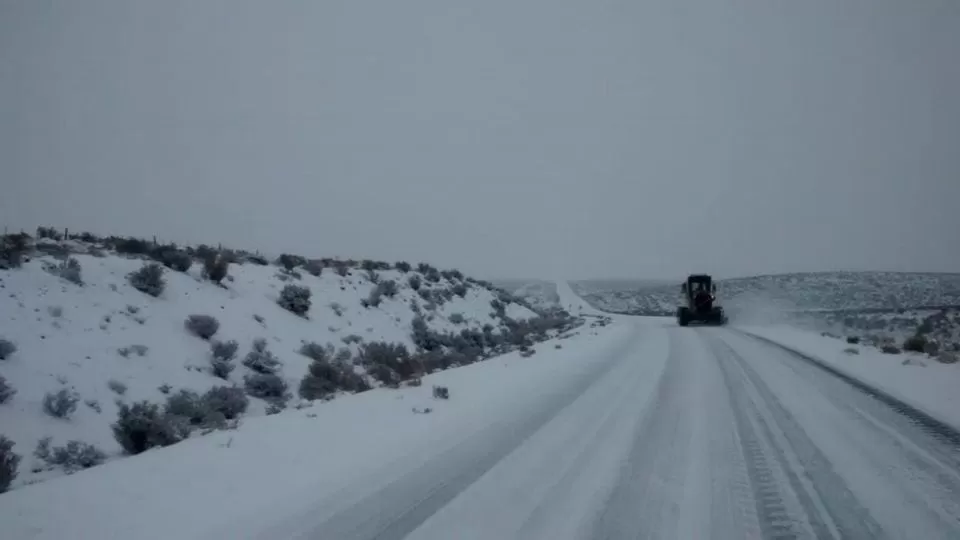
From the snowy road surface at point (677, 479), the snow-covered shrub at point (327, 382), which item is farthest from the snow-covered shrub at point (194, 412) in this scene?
the snowy road surface at point (677, 479)

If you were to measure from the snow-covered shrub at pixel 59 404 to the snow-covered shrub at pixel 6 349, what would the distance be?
1544 mm

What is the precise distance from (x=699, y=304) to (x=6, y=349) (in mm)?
40349

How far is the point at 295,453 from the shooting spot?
830 centimetres

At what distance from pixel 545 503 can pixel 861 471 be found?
12.1ft

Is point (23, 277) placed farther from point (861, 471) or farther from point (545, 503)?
point (861, 471)

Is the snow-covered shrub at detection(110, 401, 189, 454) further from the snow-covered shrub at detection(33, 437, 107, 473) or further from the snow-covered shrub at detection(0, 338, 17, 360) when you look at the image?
the snow-covered shrub at detection(0, 338, 17, 360)

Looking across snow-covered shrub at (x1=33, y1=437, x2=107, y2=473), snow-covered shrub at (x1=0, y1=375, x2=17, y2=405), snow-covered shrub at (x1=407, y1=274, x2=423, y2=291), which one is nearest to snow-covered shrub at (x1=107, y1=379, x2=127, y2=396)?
snow-covered shrub at (x1=0, y1=375, x2=17, y2=405)

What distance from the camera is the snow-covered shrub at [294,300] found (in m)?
22.0

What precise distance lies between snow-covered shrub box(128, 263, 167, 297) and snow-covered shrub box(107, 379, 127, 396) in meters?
5.39

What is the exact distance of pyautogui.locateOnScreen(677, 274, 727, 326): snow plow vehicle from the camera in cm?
4347

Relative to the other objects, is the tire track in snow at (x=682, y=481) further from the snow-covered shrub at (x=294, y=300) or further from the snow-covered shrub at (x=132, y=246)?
the snow-covered shrub at (x=132, y=246)

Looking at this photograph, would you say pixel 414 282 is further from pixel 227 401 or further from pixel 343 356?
pixel 227 401

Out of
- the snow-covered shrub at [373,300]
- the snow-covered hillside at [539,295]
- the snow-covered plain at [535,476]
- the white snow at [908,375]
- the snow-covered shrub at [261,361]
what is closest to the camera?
the snow-covered plain at [535,476]

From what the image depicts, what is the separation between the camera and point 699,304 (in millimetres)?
44094
